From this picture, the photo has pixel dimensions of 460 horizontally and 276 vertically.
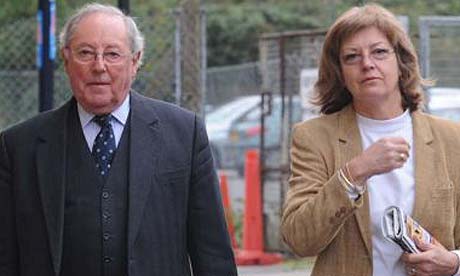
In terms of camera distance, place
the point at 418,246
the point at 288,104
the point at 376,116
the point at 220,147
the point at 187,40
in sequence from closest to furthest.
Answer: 1. the point at 418,246
2. the point at 376,116
3. the point at 187,40
4. the point at 288,104
5. the point at 220,147

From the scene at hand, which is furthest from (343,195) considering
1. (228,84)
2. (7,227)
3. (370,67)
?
(228,84)

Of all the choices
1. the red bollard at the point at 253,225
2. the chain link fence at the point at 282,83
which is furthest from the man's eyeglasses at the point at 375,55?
the red bollard at the point at 253,225

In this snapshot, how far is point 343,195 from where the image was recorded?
407cm

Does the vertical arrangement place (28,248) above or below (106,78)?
below

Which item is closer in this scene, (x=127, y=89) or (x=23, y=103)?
(x=127, y=89)

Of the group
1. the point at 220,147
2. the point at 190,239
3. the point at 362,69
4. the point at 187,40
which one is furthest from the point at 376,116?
the point at 220,147

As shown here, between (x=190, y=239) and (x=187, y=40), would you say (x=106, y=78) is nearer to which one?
(x=190, y=239)

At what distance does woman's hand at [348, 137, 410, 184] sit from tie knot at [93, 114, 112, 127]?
2.91 feet

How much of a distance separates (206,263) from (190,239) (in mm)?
107

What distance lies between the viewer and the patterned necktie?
14.1ft

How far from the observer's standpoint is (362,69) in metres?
4.22

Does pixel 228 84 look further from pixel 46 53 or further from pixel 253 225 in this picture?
pixel 46 53

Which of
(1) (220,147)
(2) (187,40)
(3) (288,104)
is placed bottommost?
(1) (220,147)

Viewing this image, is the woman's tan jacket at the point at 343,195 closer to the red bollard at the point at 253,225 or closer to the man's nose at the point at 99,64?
the man's nose at the point at 99,64
